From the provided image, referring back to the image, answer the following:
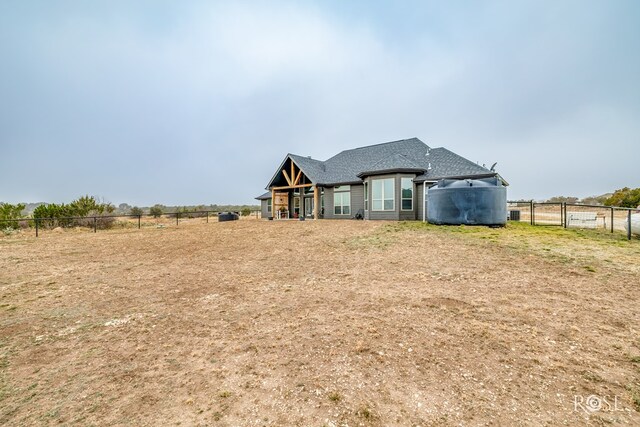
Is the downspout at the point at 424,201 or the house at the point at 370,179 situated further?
the house at the point at 370,179

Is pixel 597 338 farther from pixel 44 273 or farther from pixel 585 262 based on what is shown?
pixel 44 273

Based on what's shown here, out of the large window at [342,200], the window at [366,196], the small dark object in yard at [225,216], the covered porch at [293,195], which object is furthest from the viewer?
the small dark object in yard at [225,216]

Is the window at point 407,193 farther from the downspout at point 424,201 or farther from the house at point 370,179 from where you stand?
the downspout at point 424,201

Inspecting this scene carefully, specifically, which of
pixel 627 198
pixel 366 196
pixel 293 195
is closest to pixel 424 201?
pixel 366 196

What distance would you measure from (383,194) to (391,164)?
233cm

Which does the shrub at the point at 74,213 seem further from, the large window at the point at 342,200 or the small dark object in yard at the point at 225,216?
the large window at the point at 342,200

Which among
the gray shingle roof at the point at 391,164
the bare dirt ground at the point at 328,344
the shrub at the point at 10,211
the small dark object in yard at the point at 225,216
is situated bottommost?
the bare dirt ground at the point at 328,344

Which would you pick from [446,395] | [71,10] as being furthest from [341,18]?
[446,395]

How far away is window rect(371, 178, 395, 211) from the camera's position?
1816 centimetres

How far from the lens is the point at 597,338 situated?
3.36m

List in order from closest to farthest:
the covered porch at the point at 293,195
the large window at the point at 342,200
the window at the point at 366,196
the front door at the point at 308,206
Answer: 1. the window at the point at 366,196
2. the large window at the point at 342,200
3. the covered porch at the point at 293,195
4. the front door at the point at 308,206

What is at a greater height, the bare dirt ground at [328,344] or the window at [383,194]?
the window at [383,194]

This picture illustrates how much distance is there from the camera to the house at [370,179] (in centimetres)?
1789

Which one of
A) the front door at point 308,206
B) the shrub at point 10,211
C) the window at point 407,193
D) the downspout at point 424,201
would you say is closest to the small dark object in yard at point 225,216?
the front door at point 308,206
